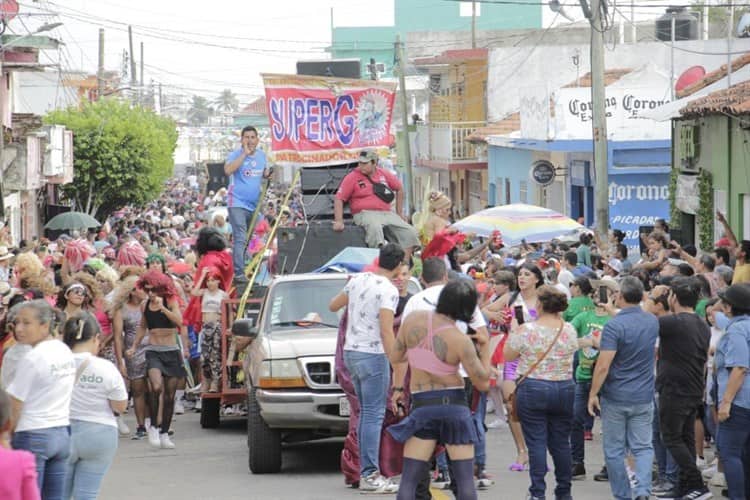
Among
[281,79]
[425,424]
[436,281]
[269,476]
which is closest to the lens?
[425,424]

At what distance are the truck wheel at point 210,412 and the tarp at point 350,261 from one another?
93.4 inches

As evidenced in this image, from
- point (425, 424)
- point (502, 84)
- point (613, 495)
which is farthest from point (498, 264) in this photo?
point (502, 84)

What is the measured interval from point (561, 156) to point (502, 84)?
1376 centimetres

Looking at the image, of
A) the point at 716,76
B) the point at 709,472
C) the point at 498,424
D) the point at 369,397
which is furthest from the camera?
the point at 716,76

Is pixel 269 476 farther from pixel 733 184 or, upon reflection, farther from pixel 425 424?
pixel 733 184

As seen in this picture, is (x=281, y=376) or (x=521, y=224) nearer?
(x=281, y=376)

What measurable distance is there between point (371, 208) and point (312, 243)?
2.46 feet

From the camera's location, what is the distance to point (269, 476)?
1267cm

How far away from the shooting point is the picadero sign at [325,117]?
673 inches

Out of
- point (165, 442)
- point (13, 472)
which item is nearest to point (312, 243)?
point (165, 442)

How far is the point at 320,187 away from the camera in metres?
18.5

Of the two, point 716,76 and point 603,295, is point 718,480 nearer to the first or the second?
point 603,295

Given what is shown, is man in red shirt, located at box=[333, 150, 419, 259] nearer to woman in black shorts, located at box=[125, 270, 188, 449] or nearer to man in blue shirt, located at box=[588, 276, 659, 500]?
woman in black shorts, located at box=[125, 270, 188, 449]

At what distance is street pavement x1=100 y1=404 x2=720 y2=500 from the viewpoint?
460 inches
